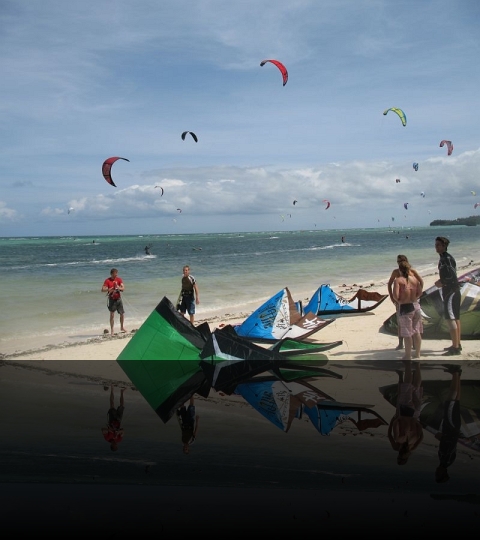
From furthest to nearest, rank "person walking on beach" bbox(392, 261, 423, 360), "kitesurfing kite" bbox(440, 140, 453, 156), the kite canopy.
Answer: "kitesurfing kite" bbox(440, 140, 453, 156), the kite canopy, "person walking on beach" bbox(392, 261, 423, 360)

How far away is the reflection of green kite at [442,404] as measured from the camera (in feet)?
15.5

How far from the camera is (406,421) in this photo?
5.05 m

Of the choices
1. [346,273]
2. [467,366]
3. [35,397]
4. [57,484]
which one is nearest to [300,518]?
[57,484]

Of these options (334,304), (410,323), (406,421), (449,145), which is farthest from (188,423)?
(449,145)

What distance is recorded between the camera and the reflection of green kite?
473cm

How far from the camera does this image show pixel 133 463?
427cm

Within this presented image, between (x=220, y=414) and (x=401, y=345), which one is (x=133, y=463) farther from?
(x=401, y=345)

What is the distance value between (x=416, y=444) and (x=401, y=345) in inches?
176

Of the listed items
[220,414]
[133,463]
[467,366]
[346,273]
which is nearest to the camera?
[133,463]

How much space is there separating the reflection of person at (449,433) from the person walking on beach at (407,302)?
1.44 metres

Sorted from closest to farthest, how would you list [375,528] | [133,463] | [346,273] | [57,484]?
[375,528] < [57,484] < [133,463] < [346,273]

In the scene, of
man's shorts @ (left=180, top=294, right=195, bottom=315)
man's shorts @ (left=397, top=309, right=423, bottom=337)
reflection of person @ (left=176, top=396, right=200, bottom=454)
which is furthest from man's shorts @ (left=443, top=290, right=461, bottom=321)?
man's shorts @ (left=180, top=294, right=195, bottom=315)

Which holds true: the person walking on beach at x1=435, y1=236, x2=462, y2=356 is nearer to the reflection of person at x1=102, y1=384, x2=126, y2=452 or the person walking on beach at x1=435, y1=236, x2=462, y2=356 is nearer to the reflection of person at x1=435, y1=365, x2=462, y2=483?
the reflection of person at x1=435, y1=365, x2=462, y2=483

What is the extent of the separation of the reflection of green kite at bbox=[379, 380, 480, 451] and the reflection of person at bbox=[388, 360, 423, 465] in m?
0.06
